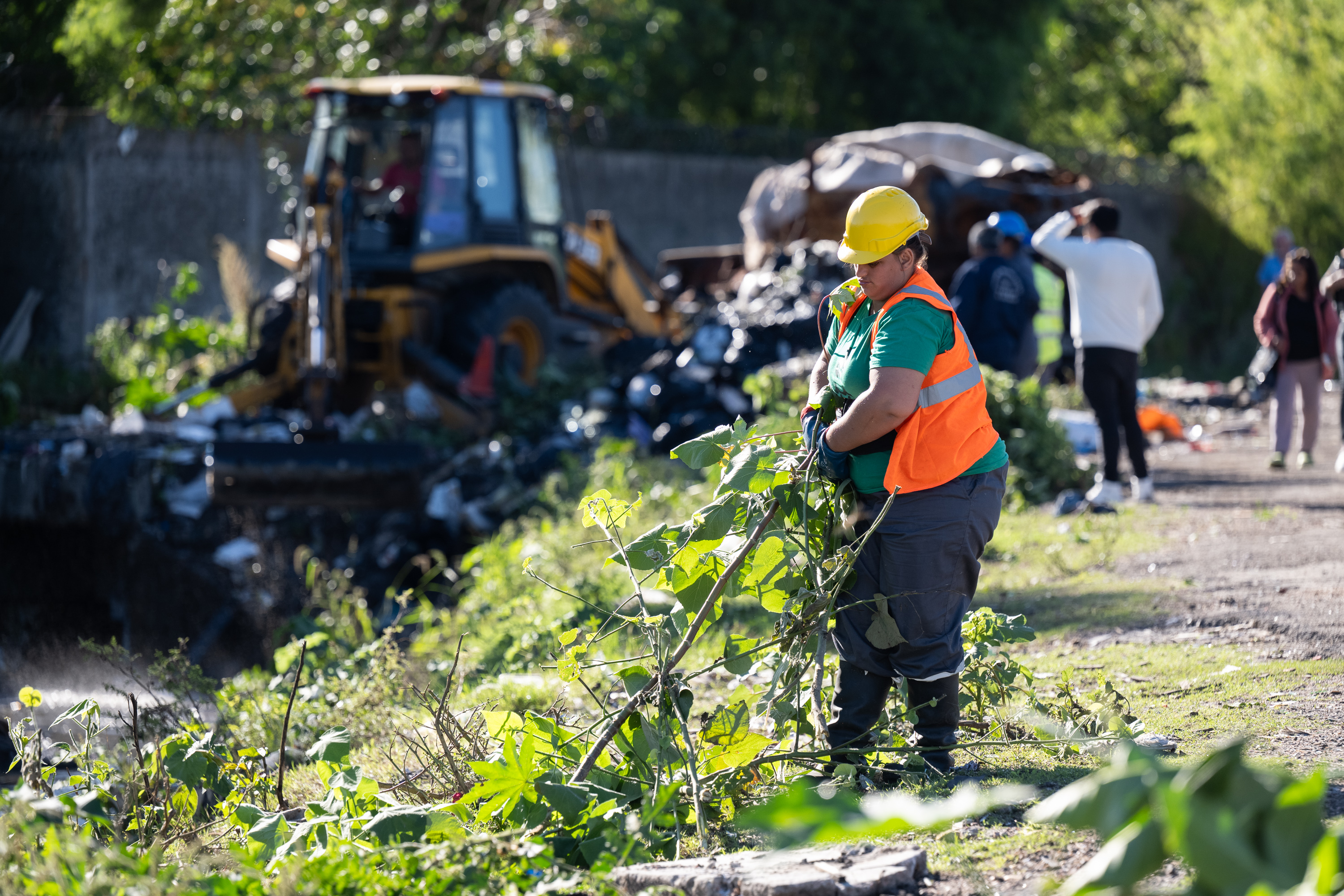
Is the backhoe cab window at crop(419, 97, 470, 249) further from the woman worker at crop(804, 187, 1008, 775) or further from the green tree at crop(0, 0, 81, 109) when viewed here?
the woman worker at crop(804, 187, 1008, 775)

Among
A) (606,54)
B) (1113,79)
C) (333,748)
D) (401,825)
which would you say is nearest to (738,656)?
(401,825)

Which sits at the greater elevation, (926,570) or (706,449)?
(706,449)

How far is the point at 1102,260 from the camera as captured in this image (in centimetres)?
715

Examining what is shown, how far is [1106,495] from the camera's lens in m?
7.45

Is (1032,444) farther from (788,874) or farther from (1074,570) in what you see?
(788,874)

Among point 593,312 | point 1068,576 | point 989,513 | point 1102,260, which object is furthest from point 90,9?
point 989,513

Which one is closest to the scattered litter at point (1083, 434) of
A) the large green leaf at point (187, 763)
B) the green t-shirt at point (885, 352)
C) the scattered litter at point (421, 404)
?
the scattered litter at point (421, 404)

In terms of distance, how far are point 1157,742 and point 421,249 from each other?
27.1ft

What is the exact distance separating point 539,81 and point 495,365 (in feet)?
30.7

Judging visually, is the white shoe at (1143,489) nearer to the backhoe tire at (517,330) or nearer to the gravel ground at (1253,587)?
the gravel ground at (1253,587)

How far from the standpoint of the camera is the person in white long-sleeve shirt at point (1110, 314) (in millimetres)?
7070

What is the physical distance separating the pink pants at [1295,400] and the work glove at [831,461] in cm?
614

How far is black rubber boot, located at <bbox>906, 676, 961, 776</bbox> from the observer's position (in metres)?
3.41

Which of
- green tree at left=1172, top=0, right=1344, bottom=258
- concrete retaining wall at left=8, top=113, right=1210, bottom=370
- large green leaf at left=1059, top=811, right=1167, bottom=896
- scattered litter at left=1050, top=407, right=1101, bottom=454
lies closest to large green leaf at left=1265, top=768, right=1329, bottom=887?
large green leaf at left=1059, top=811, right=1167, bottom=896
